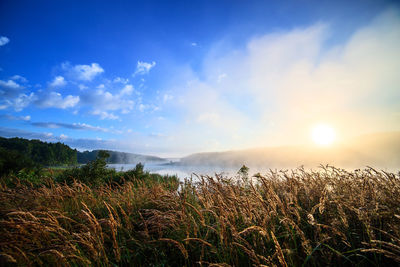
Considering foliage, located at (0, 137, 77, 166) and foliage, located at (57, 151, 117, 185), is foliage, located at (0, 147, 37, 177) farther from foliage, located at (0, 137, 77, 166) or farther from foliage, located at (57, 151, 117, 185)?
foliage, located at (0, 137, 77, 166)

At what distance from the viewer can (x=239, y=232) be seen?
1.84m

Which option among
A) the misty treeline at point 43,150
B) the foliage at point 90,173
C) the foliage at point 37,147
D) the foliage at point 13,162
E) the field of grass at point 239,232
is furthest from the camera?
the foliage at point 37,147

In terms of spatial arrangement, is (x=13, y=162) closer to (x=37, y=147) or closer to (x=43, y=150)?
(x=43, y=150)

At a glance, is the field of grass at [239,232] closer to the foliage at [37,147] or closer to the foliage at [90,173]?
the foliage at [90,173]

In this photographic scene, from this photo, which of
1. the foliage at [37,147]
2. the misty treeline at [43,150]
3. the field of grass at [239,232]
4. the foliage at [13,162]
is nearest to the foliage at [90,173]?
the foliage at [13,162]

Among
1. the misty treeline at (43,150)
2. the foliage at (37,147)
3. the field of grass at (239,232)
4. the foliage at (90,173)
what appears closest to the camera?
the field of grass at (239,232)

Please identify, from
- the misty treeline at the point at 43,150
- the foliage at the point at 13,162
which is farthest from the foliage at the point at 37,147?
the foliage at the point at 13,162

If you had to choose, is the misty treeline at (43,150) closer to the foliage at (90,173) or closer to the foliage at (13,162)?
the foliage at (13,162)

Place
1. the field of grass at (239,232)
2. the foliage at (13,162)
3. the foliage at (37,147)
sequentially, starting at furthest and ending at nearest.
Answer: the foliage at (37,147) < the foliage at (13,162) < the field of grass at (239,232)

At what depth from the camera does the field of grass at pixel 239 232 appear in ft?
6.26

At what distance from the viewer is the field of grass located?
1908 mm

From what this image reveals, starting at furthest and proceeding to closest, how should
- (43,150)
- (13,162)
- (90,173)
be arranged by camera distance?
1. (43,150)
2. (13,162)
3. (90,173)

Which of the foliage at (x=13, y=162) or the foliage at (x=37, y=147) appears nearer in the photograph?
the foliage at (x=13, y=162)

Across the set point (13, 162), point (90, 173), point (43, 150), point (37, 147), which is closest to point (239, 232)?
point (90, 173)
